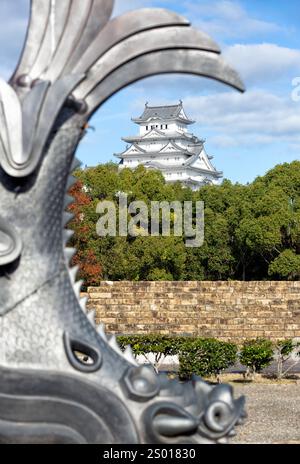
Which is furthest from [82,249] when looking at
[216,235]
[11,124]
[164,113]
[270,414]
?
[164,113]

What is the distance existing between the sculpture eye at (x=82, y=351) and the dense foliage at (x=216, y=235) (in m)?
21.4

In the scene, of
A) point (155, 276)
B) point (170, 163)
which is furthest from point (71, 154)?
point (170, 163)

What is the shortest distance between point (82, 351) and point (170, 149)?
49205 millimetres

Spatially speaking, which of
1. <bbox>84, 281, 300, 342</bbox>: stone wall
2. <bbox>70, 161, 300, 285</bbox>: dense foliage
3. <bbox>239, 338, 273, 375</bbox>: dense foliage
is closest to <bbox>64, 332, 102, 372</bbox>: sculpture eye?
<bbox>239, 338, 273, 375</bbox>: dense foliage

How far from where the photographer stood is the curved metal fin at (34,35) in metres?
4.45

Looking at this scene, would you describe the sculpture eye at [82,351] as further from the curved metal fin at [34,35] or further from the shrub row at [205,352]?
the shrub row at [205,352]

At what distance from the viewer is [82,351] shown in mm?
4328

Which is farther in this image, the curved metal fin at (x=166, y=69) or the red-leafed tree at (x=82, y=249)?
the red-leafed tree at (x=82, y=249)

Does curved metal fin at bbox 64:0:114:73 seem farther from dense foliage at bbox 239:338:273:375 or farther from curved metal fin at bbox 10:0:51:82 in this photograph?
dense foliage at bbox 239:338:273:375

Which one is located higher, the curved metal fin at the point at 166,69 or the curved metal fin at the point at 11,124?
the curved metal fin at the point at 166,69

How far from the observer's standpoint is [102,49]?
451cm

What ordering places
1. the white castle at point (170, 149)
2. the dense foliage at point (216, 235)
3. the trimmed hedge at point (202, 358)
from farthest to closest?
1. the white castle at point (170, 149)
2. the dense foliage at point (216, 235)
3. the trimmed hedge at point (202, 358)

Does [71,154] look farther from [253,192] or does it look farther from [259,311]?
[253,192]

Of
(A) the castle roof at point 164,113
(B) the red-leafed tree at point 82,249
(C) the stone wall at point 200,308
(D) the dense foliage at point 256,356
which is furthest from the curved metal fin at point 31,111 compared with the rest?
(A) the castle roof at point 164,113
